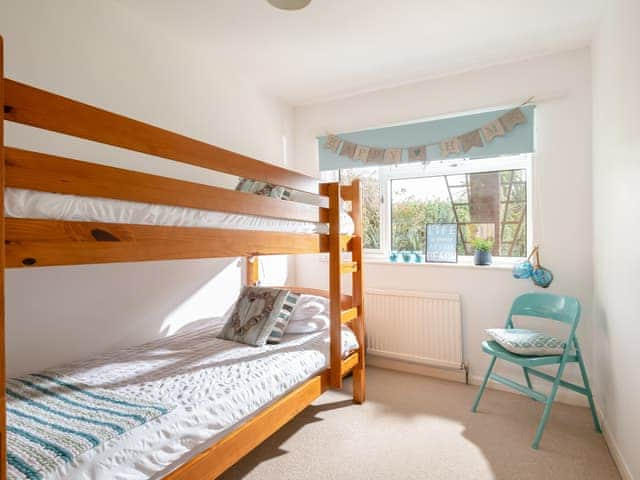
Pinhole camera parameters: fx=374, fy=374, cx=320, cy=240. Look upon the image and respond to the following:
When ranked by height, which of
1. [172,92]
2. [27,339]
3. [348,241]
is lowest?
[27,339]

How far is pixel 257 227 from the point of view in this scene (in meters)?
1.70

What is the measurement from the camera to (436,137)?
2928mm

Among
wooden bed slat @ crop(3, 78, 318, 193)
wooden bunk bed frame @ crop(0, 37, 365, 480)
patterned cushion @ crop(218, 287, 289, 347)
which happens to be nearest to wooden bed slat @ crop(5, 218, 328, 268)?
wooden bunk bed frame @ crop(0, 37, 365, 480)

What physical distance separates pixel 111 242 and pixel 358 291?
168 centimetres

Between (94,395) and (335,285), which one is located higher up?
(335,285)

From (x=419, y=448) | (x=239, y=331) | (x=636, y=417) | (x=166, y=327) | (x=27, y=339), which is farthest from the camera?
(x=166, y=327)

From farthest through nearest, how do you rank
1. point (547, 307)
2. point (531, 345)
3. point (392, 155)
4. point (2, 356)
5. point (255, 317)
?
point (392, 155), point (547, 307), point (255, 317), point (531, 345), point (2, 356)

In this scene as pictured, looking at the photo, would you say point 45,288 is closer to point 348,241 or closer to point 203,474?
point 203,474

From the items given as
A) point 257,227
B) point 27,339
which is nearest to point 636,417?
point 257,227

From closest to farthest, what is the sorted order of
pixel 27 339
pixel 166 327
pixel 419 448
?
1. pixel 27 339
2. pixel 419 448
3. pixel 166 327

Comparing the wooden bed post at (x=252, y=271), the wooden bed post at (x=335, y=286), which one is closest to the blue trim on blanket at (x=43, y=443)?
the wooden bed post at (x=335, y=286)

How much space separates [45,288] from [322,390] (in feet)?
4.87

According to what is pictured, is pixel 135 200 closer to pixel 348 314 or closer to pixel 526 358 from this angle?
pixel 348 314

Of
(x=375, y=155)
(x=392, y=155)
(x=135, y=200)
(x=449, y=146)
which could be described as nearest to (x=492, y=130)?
(x=449, y=146)
